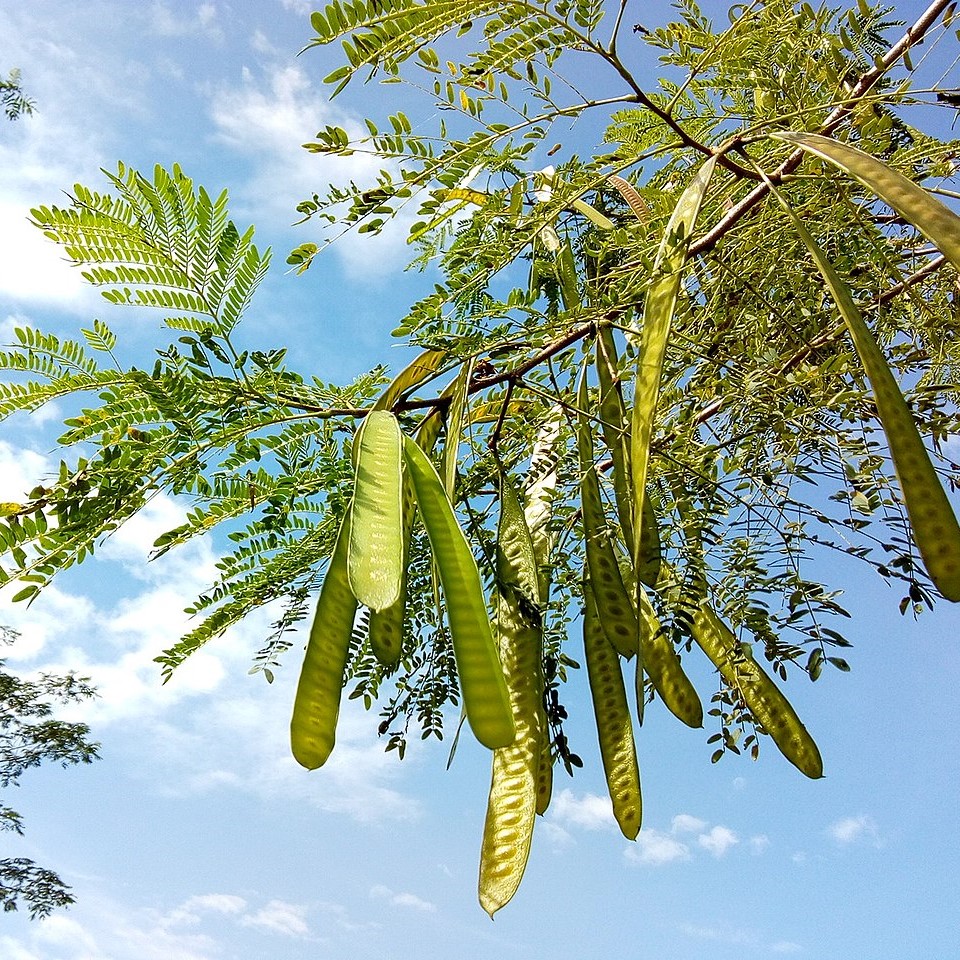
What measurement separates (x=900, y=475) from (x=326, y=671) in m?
0.55

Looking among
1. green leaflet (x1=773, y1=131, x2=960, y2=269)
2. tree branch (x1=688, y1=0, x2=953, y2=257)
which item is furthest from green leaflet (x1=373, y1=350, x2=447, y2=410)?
green leaflet (x1=773, y1=131, x2=960, y2=269)

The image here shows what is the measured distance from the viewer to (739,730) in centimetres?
136

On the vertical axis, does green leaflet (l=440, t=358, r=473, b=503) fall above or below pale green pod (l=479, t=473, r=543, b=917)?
above

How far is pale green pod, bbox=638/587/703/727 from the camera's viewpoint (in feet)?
4.42

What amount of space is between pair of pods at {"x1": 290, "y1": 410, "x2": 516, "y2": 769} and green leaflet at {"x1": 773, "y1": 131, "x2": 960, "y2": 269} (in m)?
0.50

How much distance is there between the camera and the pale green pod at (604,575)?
4.04 feet

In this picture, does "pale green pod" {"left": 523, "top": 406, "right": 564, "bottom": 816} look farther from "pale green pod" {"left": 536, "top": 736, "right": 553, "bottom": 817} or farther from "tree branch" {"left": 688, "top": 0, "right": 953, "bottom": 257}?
"tree branch" {"left": 688, "top": 0, "right": 953, "bottom": 257}

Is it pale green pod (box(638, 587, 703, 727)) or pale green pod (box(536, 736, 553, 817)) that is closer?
pale green pod (box(536, 736, 553, 817))

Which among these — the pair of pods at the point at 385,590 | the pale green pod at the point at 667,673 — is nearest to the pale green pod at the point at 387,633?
the pair of pods at the point at 385,590

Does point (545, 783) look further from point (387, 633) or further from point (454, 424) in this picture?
point (454, 424)

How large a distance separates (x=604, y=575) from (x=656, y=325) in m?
0.39

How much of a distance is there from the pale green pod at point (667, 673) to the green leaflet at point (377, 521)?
491 millimetres

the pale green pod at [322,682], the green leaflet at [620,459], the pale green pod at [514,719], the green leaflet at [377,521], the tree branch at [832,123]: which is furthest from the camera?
the tree branch at [832,123]

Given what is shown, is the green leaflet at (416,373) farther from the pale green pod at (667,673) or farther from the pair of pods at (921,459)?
the pair of pods at (921,459)
